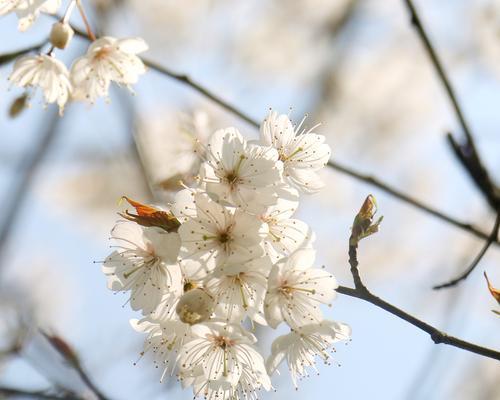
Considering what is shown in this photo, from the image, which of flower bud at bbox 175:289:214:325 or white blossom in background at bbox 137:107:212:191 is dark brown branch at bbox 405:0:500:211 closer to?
white blossom in background at bbox 137:107:212:191

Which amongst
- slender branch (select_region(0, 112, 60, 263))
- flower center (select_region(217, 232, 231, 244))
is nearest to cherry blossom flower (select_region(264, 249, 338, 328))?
flower center (select_region(217, 232, 231, 244))

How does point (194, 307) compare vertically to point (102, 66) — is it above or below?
below

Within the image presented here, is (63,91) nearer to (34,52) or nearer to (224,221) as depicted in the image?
(34,52)

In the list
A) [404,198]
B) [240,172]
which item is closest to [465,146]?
[404,198]

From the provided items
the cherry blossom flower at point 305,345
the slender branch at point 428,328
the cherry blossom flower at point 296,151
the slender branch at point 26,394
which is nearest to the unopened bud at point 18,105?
the slender branch at point 26,394

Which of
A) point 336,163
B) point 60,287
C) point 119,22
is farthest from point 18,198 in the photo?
point 60,287

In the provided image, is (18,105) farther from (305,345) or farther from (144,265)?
(305,345)
